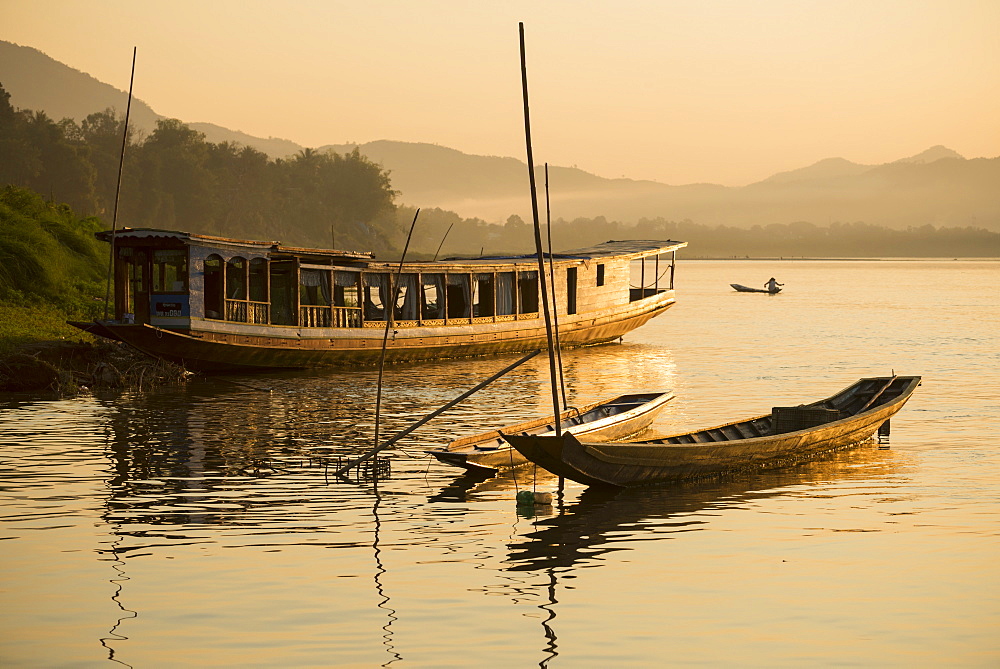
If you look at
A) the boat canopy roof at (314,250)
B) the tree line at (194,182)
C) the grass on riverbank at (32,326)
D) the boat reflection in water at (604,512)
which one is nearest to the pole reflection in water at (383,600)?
the boat reflection in water at (604,512)

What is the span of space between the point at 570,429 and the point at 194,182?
4183 inches

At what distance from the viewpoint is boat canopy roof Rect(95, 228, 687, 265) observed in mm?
28594

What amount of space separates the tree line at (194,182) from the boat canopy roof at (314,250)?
1827 inches

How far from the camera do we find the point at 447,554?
548 inches

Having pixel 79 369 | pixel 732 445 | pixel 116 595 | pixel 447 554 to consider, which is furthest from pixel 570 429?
pixel 79 369

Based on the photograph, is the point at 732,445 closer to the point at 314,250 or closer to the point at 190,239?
the point at 190,239

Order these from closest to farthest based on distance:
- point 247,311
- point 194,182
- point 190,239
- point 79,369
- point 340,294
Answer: point 190,239 < point 79,369 < point 247,311 < point 340,294 < point 194,182

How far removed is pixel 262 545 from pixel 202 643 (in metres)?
3.44

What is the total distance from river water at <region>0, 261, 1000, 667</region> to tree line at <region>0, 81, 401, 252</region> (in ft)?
205

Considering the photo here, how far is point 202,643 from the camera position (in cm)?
1063

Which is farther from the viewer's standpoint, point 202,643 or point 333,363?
point 333,363

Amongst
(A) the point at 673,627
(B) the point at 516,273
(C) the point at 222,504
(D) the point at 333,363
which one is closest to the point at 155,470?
(C) the point at 222,504

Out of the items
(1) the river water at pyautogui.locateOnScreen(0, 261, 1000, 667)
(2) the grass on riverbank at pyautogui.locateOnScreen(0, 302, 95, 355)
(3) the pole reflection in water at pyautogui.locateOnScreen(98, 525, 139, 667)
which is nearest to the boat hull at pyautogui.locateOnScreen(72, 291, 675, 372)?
(2) the grass on riverbank at pyautogui.locateOnScreen(0, 302, 95, 355)

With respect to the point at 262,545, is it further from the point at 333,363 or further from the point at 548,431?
→ the point at 333,363
